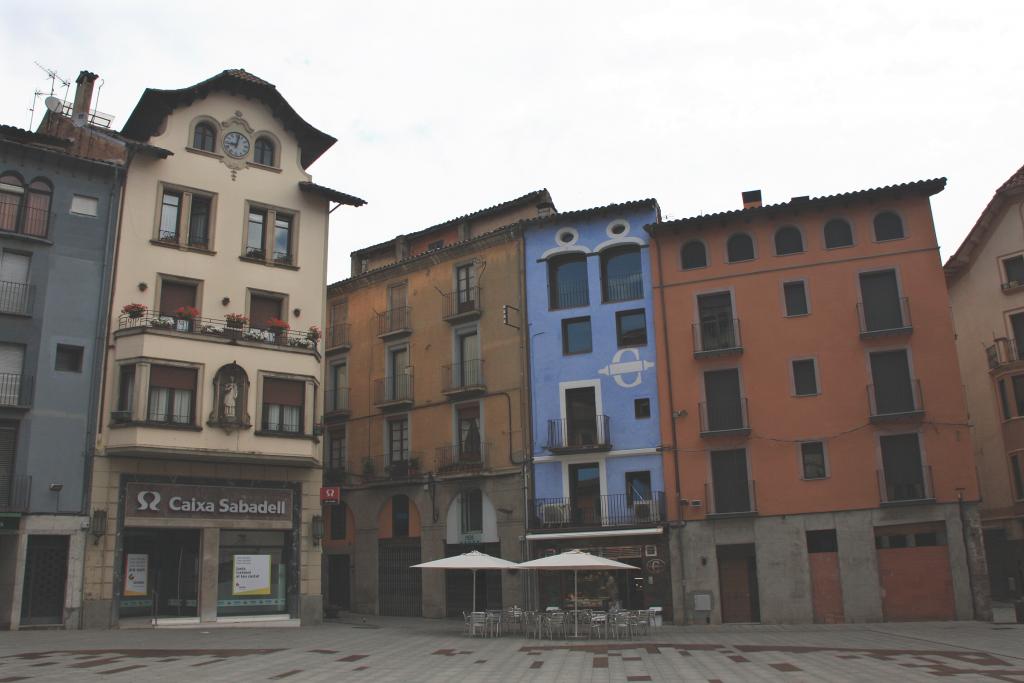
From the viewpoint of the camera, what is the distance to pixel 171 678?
1691 centimetres

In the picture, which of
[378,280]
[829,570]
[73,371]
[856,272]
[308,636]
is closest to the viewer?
[308,636]

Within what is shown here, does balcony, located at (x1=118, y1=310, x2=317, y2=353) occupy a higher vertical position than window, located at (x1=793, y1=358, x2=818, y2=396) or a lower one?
higher

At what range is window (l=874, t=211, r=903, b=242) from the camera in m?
33.3

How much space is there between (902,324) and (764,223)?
6280 mm

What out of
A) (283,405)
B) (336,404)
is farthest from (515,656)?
(336,404)

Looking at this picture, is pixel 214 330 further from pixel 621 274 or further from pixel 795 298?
pixel 795 298

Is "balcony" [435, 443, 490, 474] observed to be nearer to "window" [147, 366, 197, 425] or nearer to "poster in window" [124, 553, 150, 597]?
"window" [147, 366, 197, 425]

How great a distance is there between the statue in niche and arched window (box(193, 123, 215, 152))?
8.21 meters

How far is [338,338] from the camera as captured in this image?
44219mm

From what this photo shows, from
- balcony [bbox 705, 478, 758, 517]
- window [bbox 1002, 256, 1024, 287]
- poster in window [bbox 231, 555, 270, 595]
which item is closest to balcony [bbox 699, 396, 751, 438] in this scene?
balcony [bbox 705, 478, 758, 517]

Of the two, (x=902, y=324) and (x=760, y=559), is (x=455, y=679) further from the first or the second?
(x=902, y=324)

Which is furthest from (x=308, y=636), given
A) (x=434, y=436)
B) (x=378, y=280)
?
(x=378, y=280)

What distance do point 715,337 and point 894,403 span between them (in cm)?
667

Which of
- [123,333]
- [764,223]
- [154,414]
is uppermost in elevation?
[764,223]
